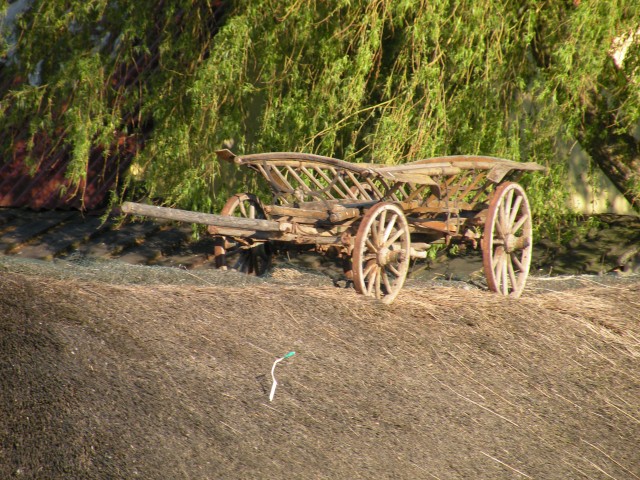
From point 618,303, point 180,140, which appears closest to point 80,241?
point 180,140

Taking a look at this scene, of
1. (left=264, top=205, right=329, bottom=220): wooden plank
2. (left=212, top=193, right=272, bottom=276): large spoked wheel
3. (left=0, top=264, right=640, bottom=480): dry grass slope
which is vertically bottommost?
(left=0, top=264, right=640, bottom=480): dry grass slope

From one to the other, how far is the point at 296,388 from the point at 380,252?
163 centimetres

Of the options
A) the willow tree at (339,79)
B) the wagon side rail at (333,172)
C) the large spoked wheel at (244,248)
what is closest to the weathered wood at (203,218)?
the wagon side rail at (333,172)

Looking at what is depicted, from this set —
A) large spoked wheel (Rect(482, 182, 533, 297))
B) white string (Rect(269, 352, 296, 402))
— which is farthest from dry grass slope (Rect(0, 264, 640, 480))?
large spoked wheel (Rect(482, 182, 533, 297))

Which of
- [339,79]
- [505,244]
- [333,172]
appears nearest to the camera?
[333,172]

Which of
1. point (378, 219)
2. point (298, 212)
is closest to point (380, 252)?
point (378, 219)

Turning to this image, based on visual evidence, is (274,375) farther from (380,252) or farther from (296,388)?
(380,252)

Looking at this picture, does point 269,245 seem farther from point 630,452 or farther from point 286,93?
point 630,452

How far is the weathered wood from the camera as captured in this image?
5.11 meters

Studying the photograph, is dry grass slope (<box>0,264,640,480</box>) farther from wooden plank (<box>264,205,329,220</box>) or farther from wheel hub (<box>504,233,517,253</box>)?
wheel hub (<box>504,233,517,253</box>)

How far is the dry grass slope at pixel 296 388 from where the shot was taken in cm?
386

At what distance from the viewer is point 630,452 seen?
5.11 m

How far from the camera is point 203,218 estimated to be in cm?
562

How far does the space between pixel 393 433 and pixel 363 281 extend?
4.63 ft
